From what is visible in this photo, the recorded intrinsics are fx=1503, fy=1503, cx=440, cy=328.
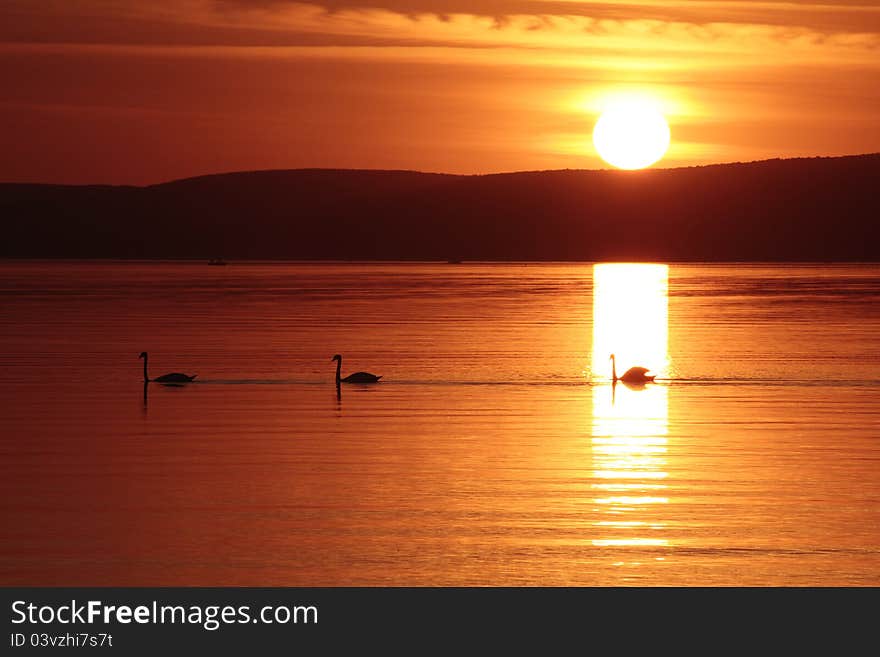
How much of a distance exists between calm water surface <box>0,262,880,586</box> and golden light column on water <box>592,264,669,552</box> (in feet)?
0.24

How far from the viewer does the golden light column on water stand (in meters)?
17.4

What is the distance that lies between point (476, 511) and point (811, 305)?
6520cm

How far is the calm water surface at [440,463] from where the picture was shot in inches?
622

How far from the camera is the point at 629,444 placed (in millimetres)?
25000

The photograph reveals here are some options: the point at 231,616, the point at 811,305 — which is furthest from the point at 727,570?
the point at 811,305

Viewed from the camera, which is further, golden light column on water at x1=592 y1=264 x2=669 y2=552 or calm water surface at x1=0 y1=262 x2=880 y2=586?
golden light column on water at x1=592 y1=264 x2=669 y2=552

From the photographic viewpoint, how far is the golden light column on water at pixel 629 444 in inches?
687

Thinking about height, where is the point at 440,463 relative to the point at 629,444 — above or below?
below

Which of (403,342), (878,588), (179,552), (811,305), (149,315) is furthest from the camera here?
(811,305)

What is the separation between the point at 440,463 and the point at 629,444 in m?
4.02

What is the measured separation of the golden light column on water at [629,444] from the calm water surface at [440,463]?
0.07 metres

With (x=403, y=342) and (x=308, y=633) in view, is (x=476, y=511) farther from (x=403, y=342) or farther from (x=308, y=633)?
(x=403, y=342)

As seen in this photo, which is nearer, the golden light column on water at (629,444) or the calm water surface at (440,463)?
the calm water surface at (440,463)

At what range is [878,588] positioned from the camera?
1455 centimetres
